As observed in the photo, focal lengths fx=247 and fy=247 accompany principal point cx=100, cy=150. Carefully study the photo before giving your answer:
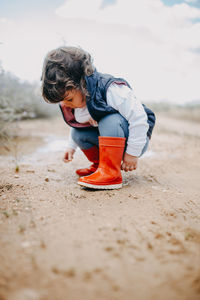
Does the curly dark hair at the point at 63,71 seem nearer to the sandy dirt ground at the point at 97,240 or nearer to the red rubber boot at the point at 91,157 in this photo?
the red rubber boot at the point at 91,157

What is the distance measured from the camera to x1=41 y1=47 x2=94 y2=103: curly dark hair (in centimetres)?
151

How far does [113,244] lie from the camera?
101 centimetres

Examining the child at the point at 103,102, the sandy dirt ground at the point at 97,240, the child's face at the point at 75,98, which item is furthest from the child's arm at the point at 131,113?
the sandy dirt ground at the point at 97,240

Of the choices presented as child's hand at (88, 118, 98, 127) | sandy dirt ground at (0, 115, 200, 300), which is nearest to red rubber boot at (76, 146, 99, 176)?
sandy dirt ground at (0, 115, 200, 300)

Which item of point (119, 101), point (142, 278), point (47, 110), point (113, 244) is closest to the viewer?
point (142, 278)

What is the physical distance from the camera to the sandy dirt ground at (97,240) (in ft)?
2.61

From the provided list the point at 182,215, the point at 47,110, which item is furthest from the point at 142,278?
the point at 47,110

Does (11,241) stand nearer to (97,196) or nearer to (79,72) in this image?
(97,196)

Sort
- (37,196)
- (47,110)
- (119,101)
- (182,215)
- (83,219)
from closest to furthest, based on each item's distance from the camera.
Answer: (83,219)
(182,215)
(37,196)
(119,101)
(47,110)

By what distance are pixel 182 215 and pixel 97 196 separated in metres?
0.50

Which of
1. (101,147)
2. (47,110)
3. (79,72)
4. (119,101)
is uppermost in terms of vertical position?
(79,72)

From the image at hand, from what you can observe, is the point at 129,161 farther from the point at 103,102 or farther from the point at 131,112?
the point at 103,102

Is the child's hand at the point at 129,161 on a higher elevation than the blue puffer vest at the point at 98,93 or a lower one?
lower

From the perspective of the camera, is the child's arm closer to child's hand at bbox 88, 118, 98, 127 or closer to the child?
the child
